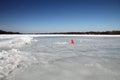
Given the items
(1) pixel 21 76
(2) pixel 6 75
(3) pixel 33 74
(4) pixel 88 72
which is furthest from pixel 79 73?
(2) pixel 6 75

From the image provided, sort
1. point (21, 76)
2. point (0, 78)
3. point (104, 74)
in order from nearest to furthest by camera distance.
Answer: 1. point (0, 78)
2. point (21, 76)
3. point (104, 74)

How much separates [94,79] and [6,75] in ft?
6.27

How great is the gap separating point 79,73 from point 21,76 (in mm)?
1350

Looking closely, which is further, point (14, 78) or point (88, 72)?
point (88, 72)

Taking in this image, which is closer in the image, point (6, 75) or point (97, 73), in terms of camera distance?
point (6, 75)

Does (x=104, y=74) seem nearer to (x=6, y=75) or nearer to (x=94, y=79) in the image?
(x=94, y=79)

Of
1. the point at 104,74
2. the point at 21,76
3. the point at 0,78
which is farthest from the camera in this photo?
the point at 104,74

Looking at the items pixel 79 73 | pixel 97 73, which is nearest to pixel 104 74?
pixel 97 73

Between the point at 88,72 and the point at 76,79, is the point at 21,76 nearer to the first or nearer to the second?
the point at 76,79

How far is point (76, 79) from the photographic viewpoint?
2607 millimetres

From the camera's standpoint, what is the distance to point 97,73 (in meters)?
2.98

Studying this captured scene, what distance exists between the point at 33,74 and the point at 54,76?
1.68 ft

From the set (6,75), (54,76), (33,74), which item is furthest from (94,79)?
(6,75)

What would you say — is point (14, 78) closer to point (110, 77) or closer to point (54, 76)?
point (54, 76)
